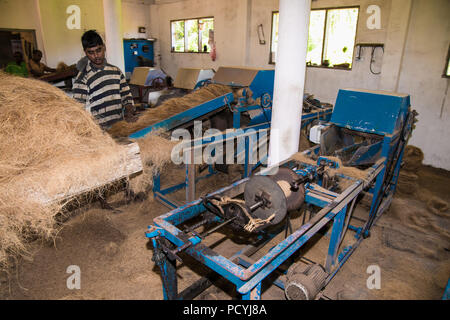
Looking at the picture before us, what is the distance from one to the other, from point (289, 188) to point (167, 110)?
7.51 feet

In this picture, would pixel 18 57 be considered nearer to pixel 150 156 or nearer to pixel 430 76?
pixel 150 156

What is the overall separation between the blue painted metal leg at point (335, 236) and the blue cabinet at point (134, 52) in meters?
10.4

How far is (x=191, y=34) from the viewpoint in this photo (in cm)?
1052

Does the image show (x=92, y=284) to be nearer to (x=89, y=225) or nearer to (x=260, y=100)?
(x=89, y=225)

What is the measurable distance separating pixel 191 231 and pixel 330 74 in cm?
609

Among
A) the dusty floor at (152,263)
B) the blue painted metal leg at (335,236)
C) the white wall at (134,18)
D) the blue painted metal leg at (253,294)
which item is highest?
the white wall at (134,18)

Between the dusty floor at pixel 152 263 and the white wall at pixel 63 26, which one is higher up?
the white wall at pixel 63 26

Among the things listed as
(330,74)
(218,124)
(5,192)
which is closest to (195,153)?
(218,124)

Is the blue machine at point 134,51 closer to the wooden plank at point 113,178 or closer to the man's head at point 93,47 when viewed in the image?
the man's head at point 93,47

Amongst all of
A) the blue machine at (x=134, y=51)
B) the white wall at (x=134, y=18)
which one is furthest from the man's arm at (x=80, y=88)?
the white wall at (x=134, y=18)

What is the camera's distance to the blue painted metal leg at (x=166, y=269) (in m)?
1.82

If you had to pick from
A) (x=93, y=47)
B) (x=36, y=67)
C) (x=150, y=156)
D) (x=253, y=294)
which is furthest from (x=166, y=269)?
(x=36, y=67)

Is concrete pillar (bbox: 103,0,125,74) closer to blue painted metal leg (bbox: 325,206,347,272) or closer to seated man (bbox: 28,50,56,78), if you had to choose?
seated man (bbox: 28,50,56,78)

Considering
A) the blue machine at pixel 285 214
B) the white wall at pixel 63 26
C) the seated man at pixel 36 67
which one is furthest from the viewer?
the white wall at pixel 63 26
